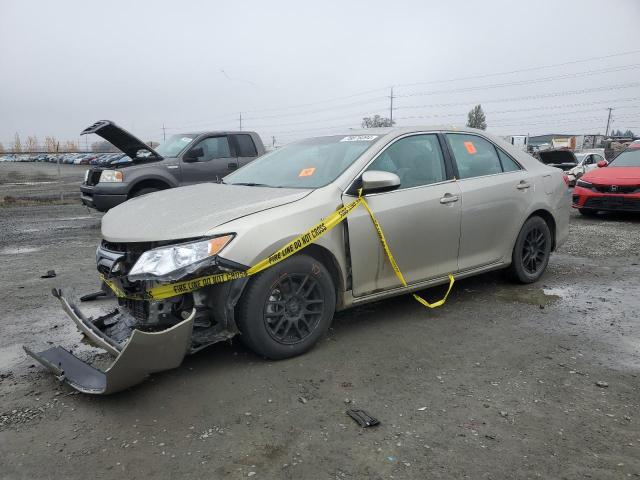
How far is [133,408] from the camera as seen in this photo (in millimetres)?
2971

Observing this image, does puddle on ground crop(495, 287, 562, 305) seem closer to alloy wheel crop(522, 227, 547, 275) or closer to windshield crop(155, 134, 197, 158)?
alloy wheel crop(522, 227, 547, 275)

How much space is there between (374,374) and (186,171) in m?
7.08

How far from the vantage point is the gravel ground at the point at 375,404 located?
2455 mm

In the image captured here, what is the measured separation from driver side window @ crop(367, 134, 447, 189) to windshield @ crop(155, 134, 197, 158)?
630 centimetres

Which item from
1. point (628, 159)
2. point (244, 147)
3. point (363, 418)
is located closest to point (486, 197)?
point (363, 418)

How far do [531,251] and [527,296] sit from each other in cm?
57

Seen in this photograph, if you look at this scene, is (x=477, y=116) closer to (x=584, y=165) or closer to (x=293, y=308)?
(x=584, y=165)

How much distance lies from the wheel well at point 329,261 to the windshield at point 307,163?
1.73 feet

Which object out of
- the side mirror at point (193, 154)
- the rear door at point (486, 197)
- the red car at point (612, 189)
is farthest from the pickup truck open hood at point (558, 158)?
the side mirror at point (193, 154)

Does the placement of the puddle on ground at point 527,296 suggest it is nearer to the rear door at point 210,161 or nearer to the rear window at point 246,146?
the rear door at point 210,161

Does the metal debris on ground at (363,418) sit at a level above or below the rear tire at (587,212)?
below

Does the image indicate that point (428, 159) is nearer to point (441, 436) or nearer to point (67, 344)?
point (441, 436)

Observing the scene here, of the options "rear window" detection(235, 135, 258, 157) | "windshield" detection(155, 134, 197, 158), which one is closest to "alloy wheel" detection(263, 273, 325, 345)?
"windshield" detection(155, 134, 197, 158)

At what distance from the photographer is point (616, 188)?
9.79 meters
